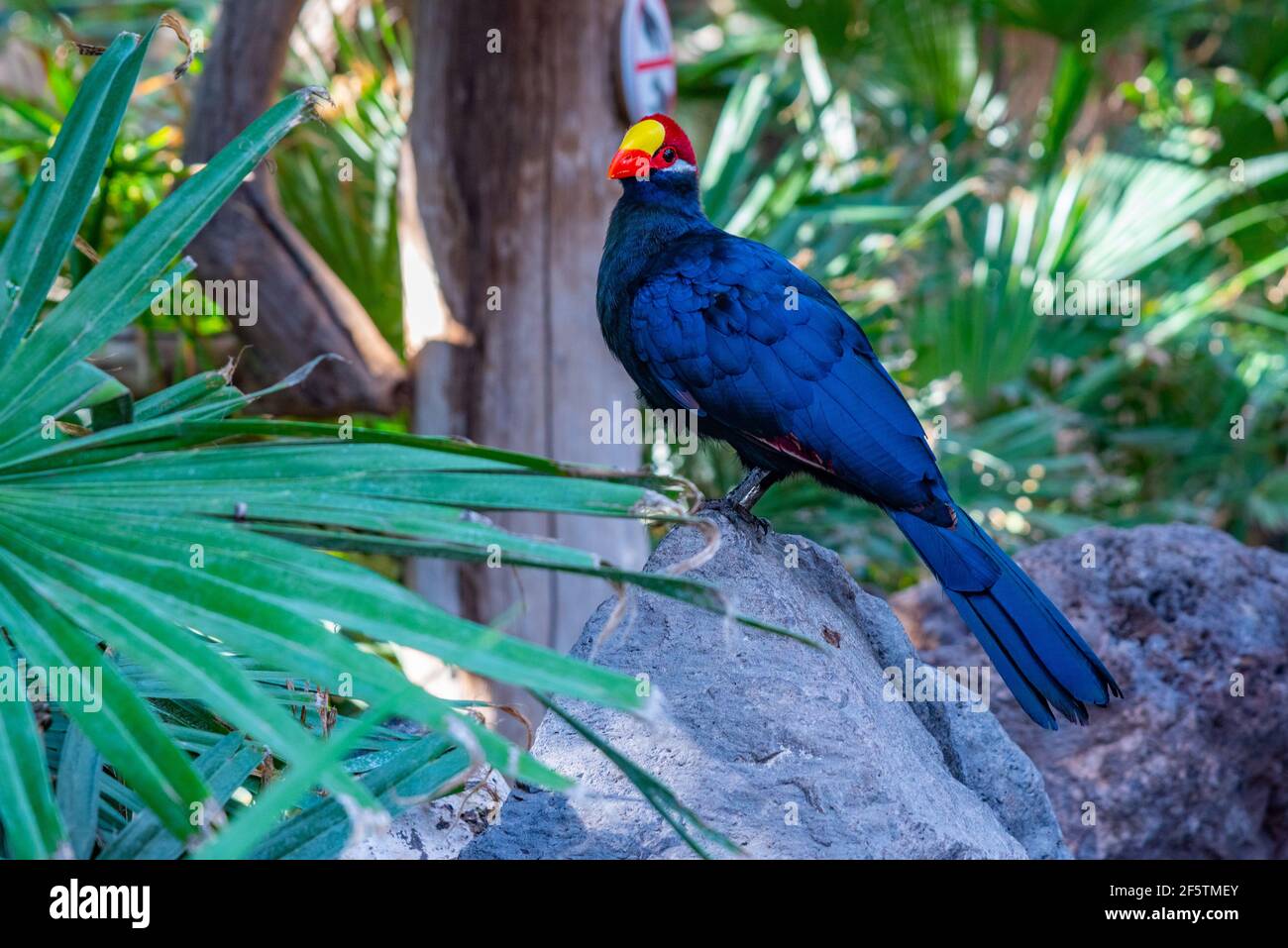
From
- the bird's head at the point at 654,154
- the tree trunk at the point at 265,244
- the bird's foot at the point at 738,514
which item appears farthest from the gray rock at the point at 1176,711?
the tree trunk at the point at 265,244

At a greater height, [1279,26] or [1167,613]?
[1279,26]

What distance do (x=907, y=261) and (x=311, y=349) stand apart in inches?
A: 109

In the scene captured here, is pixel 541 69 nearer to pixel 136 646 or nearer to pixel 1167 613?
pixel 1167 613

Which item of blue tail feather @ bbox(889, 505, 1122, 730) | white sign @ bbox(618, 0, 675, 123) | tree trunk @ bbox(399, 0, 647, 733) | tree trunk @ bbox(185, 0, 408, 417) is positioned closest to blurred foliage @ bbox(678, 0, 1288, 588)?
white sign @ bbox(618, 0, 675, 123)

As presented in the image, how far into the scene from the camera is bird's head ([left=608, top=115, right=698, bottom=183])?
282 cm

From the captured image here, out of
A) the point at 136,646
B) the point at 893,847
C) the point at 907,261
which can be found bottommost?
the point at 893,847

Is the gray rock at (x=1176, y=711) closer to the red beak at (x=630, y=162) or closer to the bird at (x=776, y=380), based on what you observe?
the bird at (x=776, y=380)

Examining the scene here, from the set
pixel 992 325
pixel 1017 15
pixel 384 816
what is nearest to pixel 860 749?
pixel 384 816

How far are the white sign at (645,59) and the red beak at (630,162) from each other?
4.08 ft

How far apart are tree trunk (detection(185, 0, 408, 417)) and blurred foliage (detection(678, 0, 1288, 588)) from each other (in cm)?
130

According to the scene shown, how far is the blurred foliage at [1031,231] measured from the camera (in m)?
4.52

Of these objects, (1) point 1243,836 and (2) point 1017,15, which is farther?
(2) point 1017,15

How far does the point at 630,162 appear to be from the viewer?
2.81 meters

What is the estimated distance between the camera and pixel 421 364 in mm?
4164
